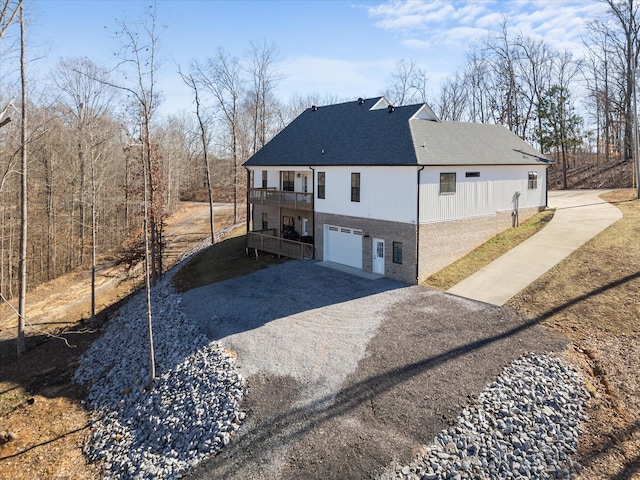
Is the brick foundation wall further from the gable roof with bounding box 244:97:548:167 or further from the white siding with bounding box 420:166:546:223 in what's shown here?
the gable roof with bounding box 244:97:548:167

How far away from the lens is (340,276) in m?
20.8

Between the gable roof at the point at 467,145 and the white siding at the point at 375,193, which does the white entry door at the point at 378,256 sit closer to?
the white siding at the point at 375,193

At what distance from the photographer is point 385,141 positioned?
70.7 ft

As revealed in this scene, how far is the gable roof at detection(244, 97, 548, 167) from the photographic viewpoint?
20650 mm

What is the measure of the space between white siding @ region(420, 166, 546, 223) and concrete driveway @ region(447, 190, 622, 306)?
7.42 ft

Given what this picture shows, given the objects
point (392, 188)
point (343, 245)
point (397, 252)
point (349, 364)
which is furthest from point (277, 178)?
point (349, 364)

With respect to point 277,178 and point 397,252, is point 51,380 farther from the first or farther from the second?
point 277,178

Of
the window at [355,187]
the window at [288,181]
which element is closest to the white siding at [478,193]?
the window at [355,187]

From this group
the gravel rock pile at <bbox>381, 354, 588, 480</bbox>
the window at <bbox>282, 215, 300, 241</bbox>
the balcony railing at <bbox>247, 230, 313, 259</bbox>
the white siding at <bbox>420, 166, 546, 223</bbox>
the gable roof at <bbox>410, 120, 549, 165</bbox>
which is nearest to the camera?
the gravel rock pile at <bbox>381, 354, 588, 480</bbox>

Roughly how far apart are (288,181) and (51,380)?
16.8 meters

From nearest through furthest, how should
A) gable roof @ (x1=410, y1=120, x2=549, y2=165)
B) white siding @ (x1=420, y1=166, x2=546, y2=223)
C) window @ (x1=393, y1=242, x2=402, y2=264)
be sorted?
white siding @ (x1=420, y1=166, x2=546, y2=223)
window @ (x1=393, y1=242, x2=402, y2=264)
gable roof @ (x1=410, y1=120, x2=549, y2=165)

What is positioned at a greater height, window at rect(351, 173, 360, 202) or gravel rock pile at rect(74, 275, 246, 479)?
window at rect(351, 173, 360, 202)

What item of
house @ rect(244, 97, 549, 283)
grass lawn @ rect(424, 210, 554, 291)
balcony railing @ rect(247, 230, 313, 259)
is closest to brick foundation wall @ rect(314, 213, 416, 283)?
house @ rect(244, 97, 549, 283)

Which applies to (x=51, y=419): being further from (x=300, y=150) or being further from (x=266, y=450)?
(x=300, y=150)
